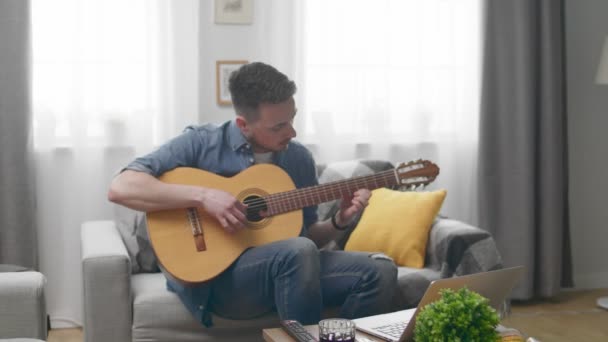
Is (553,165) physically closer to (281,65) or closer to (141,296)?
(281,65)

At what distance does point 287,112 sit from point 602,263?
2556 millimetres

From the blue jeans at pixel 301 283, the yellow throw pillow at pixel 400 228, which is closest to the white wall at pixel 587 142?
the yellow throw pillow at pixel 400 228

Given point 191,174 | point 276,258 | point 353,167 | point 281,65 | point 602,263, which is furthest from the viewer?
point 602,263

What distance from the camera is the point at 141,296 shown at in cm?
273

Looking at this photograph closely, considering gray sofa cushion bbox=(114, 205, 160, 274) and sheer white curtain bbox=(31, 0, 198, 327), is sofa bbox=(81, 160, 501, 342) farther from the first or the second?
sheer white curtain bbox=(31, 0, 198, 327)

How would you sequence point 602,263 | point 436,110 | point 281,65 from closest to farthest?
point 281,65 < point 436,110 < point 602,263

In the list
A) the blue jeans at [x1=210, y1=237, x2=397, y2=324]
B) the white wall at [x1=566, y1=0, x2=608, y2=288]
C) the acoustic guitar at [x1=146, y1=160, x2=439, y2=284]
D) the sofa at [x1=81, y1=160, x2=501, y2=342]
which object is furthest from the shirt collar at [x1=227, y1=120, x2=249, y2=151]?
the white wall at [x1=566, y1=0, x2=608, y2=288]

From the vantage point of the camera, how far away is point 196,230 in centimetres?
256

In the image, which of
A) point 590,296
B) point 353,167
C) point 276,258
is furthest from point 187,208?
point 590,296

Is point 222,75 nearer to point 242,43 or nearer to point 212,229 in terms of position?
point 242,43

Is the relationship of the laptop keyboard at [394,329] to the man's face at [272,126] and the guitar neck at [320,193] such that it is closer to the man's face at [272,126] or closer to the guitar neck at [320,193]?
the guitar neck at [320,193]

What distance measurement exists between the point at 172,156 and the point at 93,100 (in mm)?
1057

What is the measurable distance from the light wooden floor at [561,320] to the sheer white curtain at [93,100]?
0.48 meters

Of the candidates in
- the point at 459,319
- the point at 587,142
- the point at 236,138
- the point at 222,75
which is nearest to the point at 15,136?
the point at 222,75
